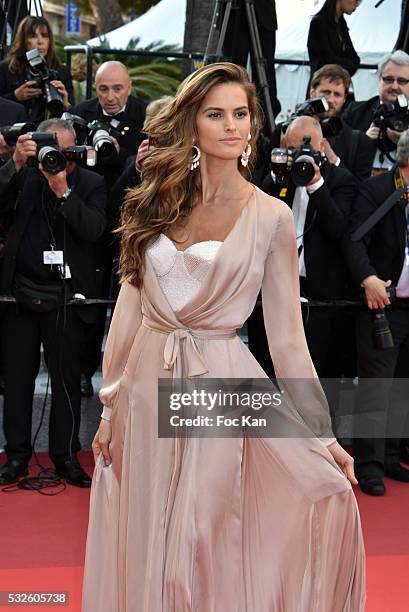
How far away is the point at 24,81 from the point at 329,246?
2.28 meters

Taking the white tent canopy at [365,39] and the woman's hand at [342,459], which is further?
the white tent canopy at [365,39]

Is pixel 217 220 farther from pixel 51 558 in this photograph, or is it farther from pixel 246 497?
pixel 51 558

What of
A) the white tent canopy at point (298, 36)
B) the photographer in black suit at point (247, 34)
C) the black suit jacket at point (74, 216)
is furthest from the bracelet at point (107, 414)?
the white tent canopy at point (298, 36)

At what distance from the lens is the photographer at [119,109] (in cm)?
676

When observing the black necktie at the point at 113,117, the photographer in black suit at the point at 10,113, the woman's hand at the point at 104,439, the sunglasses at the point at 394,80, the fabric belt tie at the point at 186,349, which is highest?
the sunglasses at the point at 394,80

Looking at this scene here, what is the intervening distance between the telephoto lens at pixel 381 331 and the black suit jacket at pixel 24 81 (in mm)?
2483

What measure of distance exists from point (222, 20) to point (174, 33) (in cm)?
832

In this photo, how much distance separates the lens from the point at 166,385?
3.39m

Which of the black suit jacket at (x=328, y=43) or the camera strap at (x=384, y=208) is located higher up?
the black suit jacket at (x=328, y=43)

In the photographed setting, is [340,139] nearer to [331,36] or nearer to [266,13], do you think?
[331,36]

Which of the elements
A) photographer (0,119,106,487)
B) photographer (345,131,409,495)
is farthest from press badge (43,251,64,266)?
photographer (345,131,409,495)

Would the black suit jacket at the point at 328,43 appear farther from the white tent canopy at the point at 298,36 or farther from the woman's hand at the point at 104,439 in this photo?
the woman's hand at the point at 104,439

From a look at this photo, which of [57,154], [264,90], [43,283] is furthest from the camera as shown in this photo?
[264,90]

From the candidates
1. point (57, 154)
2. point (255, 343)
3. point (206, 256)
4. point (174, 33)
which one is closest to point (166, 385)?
point (206, 256)
